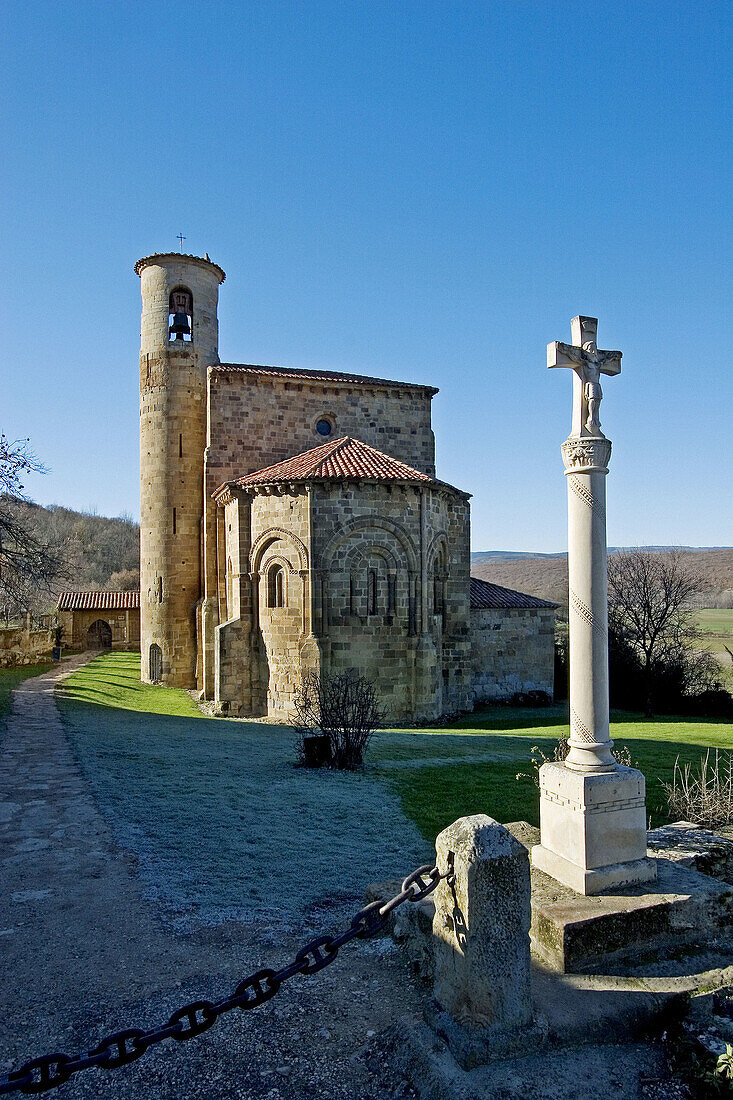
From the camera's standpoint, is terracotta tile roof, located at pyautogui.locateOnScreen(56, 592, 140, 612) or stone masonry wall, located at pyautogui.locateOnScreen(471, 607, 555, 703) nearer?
stone masonry wall, located at pyautogui.locateOnScreen(471, 607, 555, 703)

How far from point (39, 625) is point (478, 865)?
34.2 meters

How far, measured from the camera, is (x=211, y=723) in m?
15.4

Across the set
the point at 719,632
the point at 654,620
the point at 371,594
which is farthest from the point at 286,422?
the point at 719,632

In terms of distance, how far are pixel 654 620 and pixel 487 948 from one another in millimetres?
25319

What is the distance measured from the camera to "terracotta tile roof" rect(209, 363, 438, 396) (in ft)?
65.9

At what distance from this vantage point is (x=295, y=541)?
1614 cm

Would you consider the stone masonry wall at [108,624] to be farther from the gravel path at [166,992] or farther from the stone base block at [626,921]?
the stone base block at [626,921]

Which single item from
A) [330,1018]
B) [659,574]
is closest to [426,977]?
[330,1018]

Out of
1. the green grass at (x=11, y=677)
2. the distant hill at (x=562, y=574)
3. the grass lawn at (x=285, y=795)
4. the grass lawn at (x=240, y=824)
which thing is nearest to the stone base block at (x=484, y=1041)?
the grass lawn at (x=240, y=824)

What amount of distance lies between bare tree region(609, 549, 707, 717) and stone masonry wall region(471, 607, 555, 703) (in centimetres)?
470

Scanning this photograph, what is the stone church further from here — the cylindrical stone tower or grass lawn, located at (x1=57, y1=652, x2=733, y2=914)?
grass lawn, located at (x1=57, y1=652, x2=733, y2=914)

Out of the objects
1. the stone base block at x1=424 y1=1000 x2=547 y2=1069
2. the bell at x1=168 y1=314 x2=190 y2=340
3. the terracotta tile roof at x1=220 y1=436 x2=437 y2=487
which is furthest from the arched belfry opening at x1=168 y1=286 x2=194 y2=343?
the stone base block at x1=424 y1=1000 x2=547 y2=1069

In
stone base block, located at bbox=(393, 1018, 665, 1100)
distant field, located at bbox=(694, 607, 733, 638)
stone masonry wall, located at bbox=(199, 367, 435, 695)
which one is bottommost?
distant field, located at bbox=(694, 607, 733, 638)

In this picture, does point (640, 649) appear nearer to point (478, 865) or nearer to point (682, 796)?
point (682, 796)
